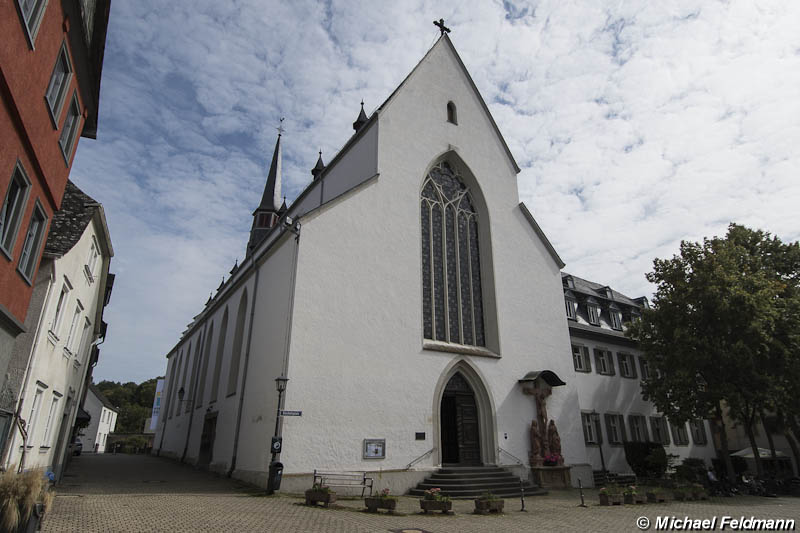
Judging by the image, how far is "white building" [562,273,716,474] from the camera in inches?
949

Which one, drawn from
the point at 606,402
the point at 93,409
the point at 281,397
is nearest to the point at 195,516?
the point at 281,397

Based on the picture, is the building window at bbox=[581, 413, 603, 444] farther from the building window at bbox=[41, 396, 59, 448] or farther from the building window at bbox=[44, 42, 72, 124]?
the building window at bbox=[44, 42, 72, 124]

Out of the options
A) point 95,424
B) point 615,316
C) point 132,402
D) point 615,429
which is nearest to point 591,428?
point 615,429

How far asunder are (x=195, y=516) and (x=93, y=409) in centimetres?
5143

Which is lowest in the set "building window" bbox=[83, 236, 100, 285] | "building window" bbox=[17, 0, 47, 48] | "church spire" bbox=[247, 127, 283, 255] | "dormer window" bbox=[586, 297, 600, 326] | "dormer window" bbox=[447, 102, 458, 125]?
"building window" bbox=[83, 236, 100, 285]

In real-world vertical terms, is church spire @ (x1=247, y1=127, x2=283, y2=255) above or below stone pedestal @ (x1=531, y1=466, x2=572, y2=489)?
above

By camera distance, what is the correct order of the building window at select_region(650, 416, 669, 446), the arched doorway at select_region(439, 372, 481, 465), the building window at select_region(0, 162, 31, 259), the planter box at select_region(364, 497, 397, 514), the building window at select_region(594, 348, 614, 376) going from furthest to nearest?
the building window at select_region(650, 416, 669, 446), the building window at select_region(594, 348, 614, 376), the arched doorway at select_region(439, 372, 481, 465), the planter box at select_region(364, 497, 397, 514), the building window at select_region(0, 162, 31, 259)

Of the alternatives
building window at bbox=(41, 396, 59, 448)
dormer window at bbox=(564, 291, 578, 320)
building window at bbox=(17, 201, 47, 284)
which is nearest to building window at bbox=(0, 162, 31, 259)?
building window at bbox=(17, 201, 47, 284)

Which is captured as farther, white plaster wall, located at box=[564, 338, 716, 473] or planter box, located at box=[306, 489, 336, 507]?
white plaster wall, located at box=[564, 338, 716, 473]

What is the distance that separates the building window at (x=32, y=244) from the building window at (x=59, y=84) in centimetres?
184

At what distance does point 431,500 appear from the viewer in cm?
1162

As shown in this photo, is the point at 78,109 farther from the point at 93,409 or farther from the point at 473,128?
the point at 93,409

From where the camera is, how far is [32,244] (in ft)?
30.9

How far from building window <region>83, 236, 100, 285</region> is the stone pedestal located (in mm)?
16519
